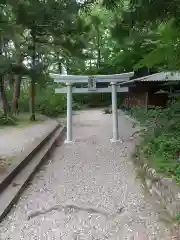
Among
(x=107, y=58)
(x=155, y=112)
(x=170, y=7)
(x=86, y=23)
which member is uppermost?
(x=107, y=58)

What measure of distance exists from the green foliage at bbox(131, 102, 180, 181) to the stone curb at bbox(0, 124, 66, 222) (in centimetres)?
216

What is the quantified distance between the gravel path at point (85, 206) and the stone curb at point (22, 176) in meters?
0.12

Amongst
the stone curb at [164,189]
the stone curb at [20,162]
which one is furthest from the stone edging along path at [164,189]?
the stone curb at [20,162]

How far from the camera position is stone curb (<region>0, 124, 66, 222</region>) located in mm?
4374

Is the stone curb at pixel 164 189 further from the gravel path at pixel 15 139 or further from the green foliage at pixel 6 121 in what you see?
the green foliage at pixel 6 121

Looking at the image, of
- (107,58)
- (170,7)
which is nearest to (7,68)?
(170,7)

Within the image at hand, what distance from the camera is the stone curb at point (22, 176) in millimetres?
4374

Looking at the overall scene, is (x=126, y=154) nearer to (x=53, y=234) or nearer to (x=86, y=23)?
(x=86, y=23)

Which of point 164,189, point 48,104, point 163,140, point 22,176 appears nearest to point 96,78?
point 163,140

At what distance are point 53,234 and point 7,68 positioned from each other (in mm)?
3514

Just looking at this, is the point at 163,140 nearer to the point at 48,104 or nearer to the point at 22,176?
the point at 22,176

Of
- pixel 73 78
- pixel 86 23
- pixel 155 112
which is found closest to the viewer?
pixel 155 112

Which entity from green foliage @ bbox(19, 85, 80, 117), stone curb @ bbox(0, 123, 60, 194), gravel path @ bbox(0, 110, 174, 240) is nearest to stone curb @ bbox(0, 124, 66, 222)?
stone curb @ bbox(0, 123, 60, 194)

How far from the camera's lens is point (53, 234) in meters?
3.62
